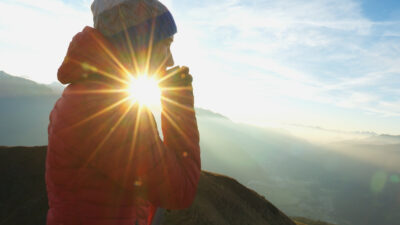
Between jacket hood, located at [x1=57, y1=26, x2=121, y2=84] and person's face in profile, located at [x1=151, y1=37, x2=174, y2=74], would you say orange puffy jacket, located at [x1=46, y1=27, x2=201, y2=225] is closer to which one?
jacket hood, located at [x1=57, y1=26, x2=121, y2=84]

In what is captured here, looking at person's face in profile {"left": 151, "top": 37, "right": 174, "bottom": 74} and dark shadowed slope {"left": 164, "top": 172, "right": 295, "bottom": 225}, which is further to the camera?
dark shadowed slope {"left": 164, "top": 172, "right": 295, "bottom": 225}

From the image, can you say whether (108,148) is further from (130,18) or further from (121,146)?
(130,18)

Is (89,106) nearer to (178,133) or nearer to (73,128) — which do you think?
(73,128)

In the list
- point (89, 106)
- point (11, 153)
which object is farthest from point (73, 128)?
point (11, 153)

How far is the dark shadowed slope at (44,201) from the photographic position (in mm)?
12742

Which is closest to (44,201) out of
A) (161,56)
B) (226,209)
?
(226,209)

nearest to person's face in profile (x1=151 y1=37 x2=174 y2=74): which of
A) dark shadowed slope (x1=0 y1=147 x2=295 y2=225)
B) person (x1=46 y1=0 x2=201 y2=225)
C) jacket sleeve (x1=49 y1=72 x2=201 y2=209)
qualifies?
person (x1=46 y1=0 x2=201 y2=225)

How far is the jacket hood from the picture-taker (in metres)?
1.61

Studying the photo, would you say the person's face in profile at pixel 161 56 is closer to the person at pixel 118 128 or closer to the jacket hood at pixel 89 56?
the person at pixel 118 128

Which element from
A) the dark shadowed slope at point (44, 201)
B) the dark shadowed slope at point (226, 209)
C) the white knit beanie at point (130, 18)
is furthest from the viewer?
the dark shadowed slope at point (44, 201)

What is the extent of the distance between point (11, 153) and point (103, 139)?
78.3ft

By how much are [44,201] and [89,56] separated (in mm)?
16569

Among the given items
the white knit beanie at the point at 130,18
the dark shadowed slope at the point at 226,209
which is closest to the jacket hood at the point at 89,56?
the white knit beanie at the point at 130,18

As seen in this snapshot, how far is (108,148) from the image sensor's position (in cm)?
153
